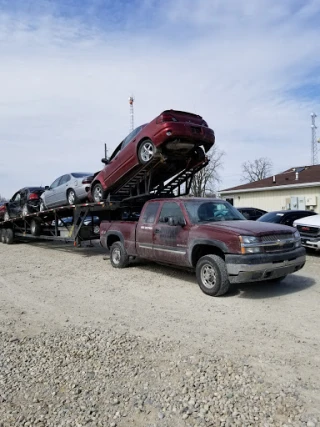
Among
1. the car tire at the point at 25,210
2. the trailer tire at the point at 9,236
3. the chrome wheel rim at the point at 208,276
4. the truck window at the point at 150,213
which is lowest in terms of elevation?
the chrome wheel rim at the point at 208,276

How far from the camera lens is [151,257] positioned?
7.99 m

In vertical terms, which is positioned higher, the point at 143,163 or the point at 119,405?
the point at 143,163

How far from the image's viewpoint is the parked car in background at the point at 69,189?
11406mm

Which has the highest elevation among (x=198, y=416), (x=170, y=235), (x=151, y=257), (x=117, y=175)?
(x=117, y=175)

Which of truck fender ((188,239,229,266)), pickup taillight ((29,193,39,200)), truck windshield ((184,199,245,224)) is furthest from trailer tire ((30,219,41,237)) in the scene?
truck fender ((188,239,229,266))

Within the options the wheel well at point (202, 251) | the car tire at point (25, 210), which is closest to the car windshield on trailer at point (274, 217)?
the wheel well at point (202, 251)

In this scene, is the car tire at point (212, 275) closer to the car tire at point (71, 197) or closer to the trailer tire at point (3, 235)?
the car tire at point (71, 197)

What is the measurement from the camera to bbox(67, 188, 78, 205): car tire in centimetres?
1167

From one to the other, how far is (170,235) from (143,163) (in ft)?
7.34

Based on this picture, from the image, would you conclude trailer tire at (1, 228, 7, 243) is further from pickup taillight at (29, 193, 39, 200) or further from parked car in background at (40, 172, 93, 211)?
parked car in background at (40, 172, 93, 211)

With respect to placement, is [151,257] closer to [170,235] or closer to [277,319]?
[170,235]

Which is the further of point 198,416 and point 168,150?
point 168,150

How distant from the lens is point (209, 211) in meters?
7.36

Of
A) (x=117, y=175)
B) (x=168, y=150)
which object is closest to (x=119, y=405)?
(x=168, y=150)
